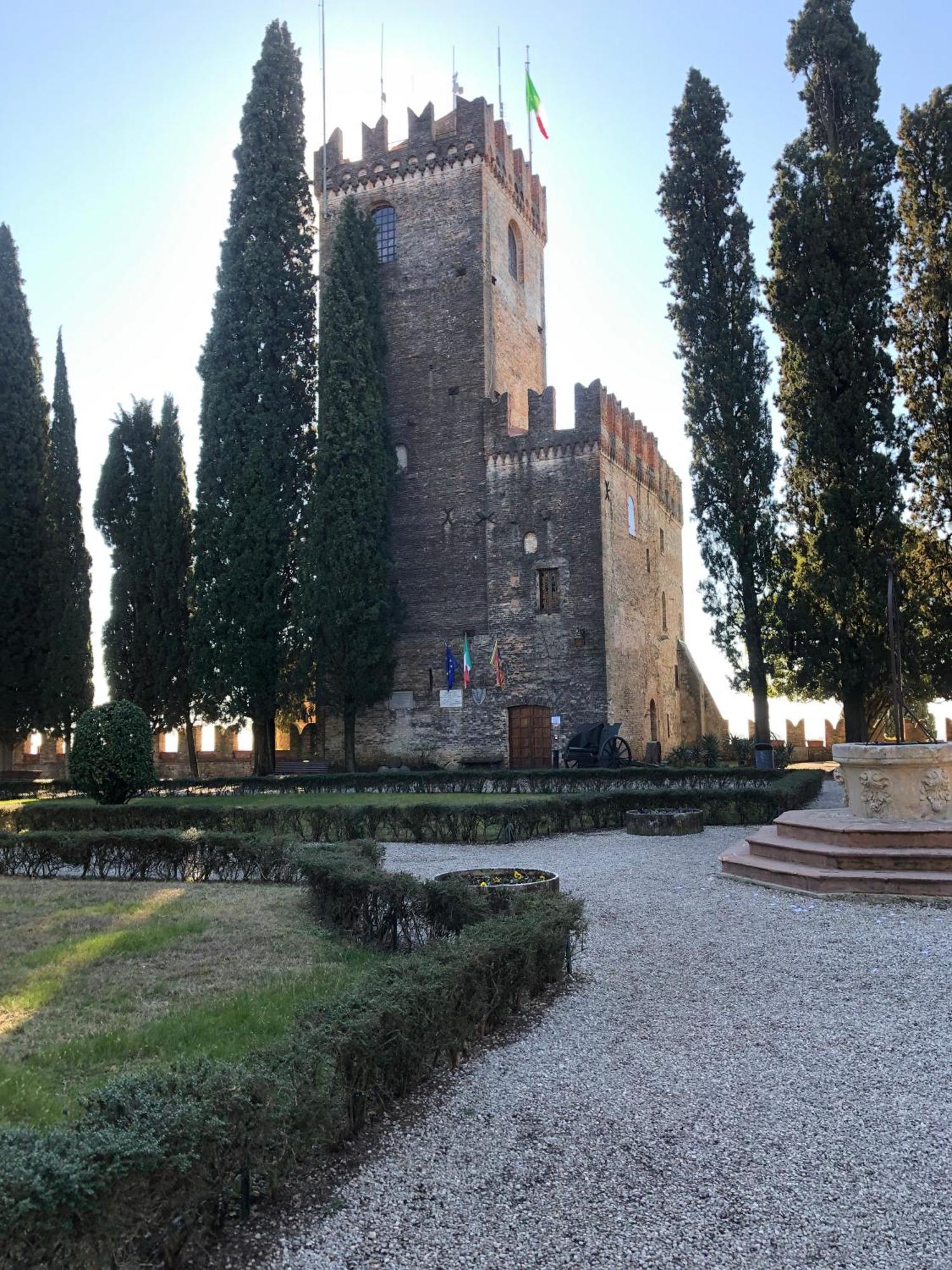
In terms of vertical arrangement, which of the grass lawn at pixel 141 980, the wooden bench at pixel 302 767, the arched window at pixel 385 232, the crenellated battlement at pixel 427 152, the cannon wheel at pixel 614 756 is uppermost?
the crenellated battlement at pixel 427 152

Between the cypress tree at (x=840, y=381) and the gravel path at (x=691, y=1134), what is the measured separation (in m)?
16.0

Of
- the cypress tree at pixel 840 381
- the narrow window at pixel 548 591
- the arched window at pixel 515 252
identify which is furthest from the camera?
the arched window at pixel 515 252

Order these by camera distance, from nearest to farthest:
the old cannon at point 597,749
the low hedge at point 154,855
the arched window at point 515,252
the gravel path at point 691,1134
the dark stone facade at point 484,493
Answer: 1. the gravel path at point 691,1134
2. the low hedge at point 154,855
3. the old cannon at point 597,749
4. the dark stone facade at point 484,493
5. the arched window at point 515,252

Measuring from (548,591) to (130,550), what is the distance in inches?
524

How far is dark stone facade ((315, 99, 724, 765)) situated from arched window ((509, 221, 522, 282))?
257 mm

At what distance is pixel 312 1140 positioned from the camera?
359cm

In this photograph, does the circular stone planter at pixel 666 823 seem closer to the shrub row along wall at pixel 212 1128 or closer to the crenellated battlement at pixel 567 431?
the shrub row along wall at pixel 212 1128

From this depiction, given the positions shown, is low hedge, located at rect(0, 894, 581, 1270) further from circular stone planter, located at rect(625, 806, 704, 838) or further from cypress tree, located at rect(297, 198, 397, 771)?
cypress tree, located at rect(297, 198, 397, 771)

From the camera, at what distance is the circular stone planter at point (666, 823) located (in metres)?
14.5

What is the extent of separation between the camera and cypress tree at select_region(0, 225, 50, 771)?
29438 millimetres

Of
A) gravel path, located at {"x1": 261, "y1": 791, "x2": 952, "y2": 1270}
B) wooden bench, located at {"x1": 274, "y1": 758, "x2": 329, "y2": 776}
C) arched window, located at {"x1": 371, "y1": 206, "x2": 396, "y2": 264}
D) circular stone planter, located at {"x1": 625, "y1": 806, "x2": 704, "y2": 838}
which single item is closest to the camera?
gravel path, located at {"x1": 261, "y1": 791, "x2": 952, "y2": 1270}

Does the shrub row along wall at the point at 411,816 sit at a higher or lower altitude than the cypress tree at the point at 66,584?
lower

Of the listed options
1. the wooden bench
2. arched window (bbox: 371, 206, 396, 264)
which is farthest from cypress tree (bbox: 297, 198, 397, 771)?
arched window (bbox: 371, 206, 396, 264)

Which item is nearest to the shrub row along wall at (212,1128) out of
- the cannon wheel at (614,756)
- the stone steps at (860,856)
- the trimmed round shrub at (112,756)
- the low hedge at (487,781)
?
the stone steps at (860,856)
